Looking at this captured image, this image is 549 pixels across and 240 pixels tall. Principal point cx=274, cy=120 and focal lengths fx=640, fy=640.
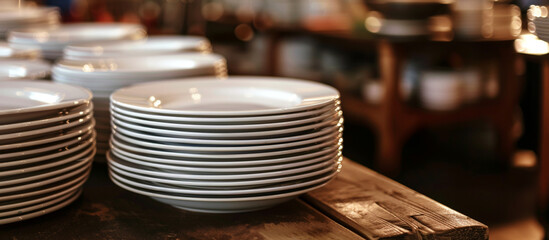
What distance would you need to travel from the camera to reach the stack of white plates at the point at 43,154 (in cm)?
71

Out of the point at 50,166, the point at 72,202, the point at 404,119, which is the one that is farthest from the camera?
the point at 404,119

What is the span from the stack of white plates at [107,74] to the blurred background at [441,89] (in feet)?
5.19

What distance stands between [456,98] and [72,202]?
2540mm

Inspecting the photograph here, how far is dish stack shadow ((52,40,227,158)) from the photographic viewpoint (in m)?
1.00

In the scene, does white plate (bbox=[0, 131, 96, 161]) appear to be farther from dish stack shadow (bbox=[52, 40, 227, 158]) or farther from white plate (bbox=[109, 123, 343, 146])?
dish stack shadow (bbox=[52, 40, 227, 158])

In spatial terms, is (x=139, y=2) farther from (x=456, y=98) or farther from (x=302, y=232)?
(x=302, y=232)

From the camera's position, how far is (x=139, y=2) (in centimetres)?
511

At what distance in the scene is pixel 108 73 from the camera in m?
1.01

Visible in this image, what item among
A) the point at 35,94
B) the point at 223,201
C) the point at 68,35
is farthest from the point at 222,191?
the point at 68,35

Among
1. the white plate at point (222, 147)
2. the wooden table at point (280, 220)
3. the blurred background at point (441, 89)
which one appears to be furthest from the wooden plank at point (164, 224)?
the blurred background at point (441, 89)

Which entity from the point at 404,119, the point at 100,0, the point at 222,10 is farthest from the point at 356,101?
the point at 100,0

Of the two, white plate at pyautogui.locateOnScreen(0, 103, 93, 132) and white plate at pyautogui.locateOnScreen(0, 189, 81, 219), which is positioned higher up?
white plate at pyautogui.locateOnScreen(0, 103, 93, 132)

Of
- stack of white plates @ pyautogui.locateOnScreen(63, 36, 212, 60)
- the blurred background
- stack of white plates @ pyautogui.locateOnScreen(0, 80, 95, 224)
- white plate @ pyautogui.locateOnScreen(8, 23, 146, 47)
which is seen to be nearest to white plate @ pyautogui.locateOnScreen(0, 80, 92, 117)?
stack of white plates @ pyautogui.locateOnScreen(0, 80, 95, 224)

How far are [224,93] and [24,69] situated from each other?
38 centimetres
